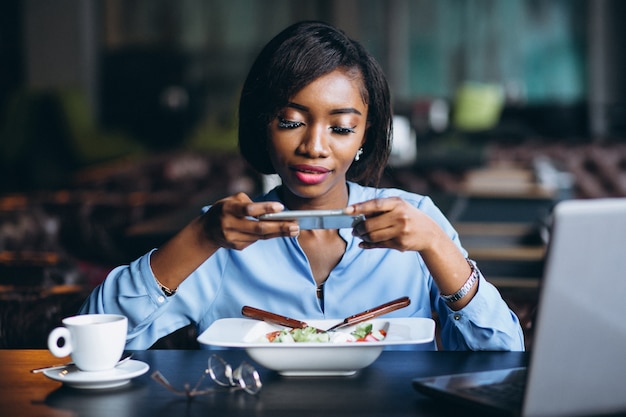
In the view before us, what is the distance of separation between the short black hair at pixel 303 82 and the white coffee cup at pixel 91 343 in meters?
0.46

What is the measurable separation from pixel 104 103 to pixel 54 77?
625 millimetres

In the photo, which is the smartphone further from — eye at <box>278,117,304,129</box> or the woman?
eye at <box>278,117,304,129</box>

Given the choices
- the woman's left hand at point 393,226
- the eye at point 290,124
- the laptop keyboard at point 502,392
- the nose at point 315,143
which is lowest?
the laptop keyboard at point 502,392

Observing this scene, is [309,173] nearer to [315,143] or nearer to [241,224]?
[315,143]

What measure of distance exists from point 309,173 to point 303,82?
14 centimetres

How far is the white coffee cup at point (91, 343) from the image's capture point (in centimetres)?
A: 121

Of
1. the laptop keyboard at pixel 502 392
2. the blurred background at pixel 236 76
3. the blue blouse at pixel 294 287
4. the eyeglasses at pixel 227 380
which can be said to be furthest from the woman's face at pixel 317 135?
the blurred background at pixel 236 76

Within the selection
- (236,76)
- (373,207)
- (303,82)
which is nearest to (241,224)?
(373,207)

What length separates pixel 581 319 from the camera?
94cm

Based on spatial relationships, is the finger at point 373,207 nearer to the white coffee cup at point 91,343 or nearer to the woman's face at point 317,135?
the woman's face at point 317,135

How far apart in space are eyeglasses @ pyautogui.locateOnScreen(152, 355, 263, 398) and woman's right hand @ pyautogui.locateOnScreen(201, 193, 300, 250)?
7.3 inches

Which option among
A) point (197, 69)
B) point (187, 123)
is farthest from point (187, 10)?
point (187, 123)

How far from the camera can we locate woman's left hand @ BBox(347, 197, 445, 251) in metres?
1.28

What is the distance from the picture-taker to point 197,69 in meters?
11.2
